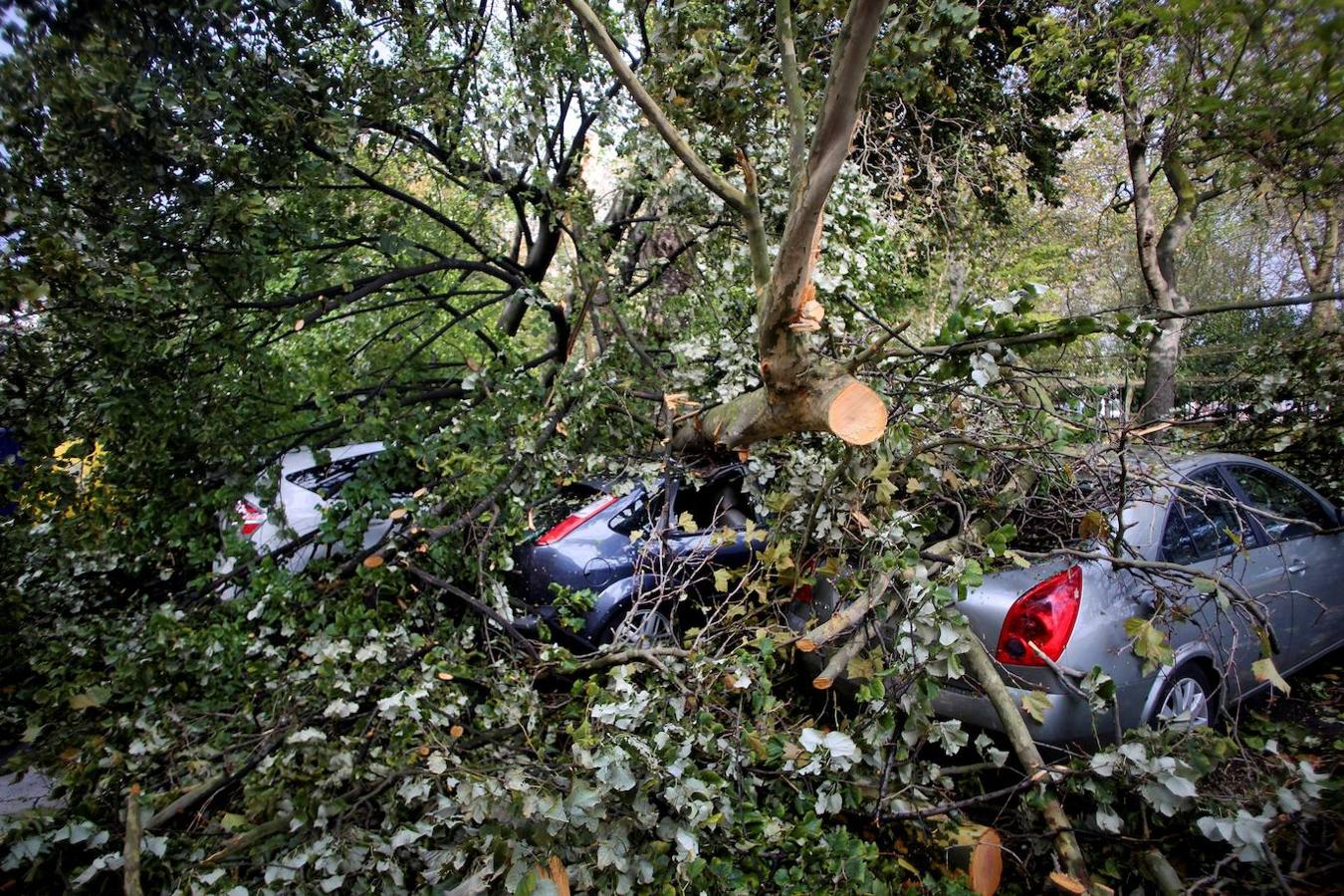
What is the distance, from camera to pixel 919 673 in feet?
8.30

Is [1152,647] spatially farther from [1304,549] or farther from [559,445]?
[559,445]

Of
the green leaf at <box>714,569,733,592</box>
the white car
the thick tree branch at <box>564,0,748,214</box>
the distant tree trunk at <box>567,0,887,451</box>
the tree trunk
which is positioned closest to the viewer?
the distant tree trunk at <box>567,0,887,451</box>

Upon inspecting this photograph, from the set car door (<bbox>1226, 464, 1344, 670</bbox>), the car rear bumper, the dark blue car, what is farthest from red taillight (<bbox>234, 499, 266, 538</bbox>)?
car door (<bbox>1226, 464, 1344, 670</bbox>)

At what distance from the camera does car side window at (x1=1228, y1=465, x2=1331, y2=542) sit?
4.07 m

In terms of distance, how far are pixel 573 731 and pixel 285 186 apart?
325cm

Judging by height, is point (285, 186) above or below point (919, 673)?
above

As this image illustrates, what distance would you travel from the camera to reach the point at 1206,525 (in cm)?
363

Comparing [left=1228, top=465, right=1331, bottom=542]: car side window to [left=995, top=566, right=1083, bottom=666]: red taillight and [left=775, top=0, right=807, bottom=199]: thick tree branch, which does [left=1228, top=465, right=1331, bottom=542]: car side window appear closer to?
[left=995, top=566, right=1083, bottom=666]: red taillight

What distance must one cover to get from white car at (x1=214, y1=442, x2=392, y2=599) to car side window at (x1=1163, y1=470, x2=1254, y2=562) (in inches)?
163

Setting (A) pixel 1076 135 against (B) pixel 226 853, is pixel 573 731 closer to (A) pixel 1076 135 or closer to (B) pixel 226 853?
(B) pixel 226 853

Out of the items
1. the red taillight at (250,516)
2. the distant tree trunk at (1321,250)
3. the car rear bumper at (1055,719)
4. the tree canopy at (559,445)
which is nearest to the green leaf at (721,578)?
the tree canopy at (559,445)

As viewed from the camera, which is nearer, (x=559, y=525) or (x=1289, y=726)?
(x=1289, y=726)

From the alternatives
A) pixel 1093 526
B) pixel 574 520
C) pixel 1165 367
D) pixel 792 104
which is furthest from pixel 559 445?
pixel 1165 367

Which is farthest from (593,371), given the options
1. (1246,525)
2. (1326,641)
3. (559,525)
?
(1326,641)
